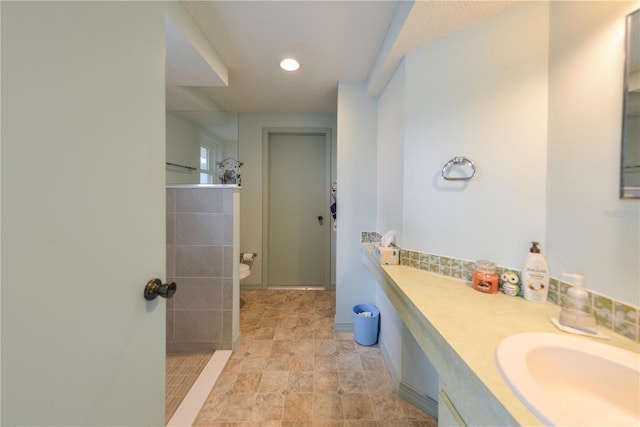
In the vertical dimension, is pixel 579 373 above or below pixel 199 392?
above

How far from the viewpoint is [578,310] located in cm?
77

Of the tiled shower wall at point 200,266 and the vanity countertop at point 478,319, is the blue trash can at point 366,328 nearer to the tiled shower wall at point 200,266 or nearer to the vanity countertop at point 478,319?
the vanity countertop at point 478,319

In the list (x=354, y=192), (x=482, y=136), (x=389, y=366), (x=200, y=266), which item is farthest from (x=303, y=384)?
(x=482, y=136)

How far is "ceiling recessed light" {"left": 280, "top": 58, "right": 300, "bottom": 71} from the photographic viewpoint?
1.72m

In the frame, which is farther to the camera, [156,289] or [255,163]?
[255,163]

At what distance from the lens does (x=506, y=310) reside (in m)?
0.87

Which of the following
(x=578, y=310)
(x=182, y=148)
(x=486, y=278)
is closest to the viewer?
(x=578, y=310)

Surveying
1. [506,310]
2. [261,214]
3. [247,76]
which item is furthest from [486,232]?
[261,214]

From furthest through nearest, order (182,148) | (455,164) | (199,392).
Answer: (182,148) < (199,392) < (455,164)

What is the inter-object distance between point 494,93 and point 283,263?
9.13 feet

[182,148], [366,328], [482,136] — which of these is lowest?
[366,328]

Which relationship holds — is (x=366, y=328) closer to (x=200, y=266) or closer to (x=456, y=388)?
(x=456, y=388)

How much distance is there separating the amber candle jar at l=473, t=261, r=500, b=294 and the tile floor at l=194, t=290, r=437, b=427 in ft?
2.90

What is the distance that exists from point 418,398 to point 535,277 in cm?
99
